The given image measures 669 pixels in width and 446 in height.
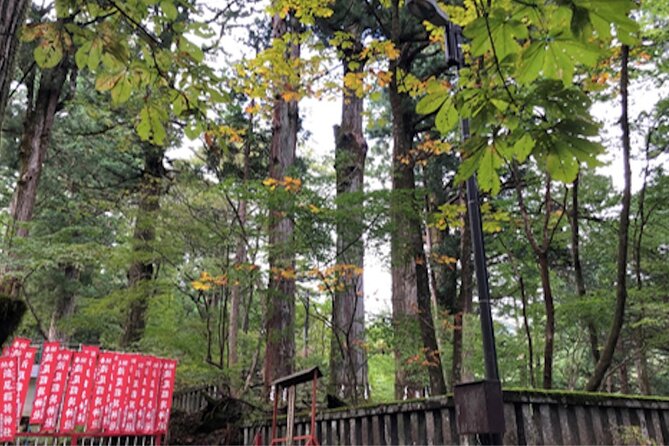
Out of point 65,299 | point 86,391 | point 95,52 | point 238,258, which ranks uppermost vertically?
point 65,299

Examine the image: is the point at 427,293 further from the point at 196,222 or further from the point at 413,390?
the point at 196,222

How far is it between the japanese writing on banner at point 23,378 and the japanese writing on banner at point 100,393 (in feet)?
2.76

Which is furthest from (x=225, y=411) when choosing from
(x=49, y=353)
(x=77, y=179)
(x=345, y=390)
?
(x=77, y=179)

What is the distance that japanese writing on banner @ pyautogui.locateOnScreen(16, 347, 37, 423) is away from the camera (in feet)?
19.2

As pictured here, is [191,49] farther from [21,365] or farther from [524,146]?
[21,365]

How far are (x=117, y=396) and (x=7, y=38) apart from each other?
643 cm

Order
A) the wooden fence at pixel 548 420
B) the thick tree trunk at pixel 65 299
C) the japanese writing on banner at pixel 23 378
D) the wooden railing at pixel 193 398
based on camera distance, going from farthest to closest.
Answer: the thick tree trunk at pixel 65 299
the wooden railing at pixel 193 398
the japanese writing on banner at pixel 23 378
the wooden fence at pixel 548 420

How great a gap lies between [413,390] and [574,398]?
182 inches

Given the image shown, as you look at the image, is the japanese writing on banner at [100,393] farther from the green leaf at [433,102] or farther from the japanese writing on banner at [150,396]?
the green leaf at [433,102]

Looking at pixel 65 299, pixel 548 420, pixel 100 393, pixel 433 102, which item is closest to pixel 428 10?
pixel 433 102

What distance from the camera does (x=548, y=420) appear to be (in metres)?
3.07

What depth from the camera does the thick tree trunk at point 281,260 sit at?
6.59 m

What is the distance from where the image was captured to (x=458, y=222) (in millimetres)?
6293

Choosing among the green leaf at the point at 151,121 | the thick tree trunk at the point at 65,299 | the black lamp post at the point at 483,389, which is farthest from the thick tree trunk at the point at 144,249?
the green leaf at the point at 151,121
